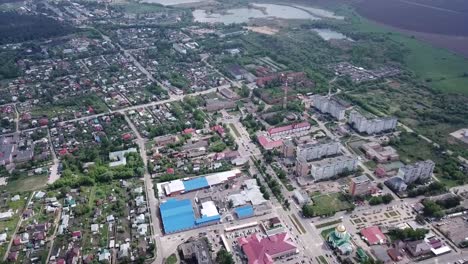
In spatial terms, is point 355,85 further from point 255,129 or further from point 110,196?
point 110,196

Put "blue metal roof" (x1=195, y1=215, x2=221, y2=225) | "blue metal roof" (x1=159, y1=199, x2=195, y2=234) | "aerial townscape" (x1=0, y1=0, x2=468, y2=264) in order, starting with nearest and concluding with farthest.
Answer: "aerial townscape" (x1=0, y1=0, x2=468, y2=264) < "blue metal roof" (x1=159, y1=199, x2=195, y2=234) < "blue metal roof" (x1=195, y1=215, x2=221, y2=225)

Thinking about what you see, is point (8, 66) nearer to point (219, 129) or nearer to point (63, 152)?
point (63, 152)

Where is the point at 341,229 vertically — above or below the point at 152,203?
above

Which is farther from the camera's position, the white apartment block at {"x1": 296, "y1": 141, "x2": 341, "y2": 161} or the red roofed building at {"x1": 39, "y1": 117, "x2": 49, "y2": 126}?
the red roofed building at {"x1": 39, "y1": 117, "x2": 49, "y2": 126}

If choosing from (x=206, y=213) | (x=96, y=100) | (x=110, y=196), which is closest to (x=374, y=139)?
(x=206, y=213)

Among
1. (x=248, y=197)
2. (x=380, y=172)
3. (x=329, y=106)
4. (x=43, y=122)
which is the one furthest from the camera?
(x=329, y=106)

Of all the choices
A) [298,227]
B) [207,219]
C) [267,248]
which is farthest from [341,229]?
[207,219]

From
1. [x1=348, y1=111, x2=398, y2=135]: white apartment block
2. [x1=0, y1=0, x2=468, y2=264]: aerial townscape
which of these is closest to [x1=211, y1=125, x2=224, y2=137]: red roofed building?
[x1=0, y1=0, x2=468, y2=264]: aerial townscape

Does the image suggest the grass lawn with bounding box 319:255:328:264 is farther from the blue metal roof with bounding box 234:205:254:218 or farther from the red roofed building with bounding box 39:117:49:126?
the red roofed building with bounding box 39:117:49:126

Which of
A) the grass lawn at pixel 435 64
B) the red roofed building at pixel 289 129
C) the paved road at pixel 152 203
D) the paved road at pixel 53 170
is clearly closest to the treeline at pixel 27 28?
the paved road at pixel 53 170
